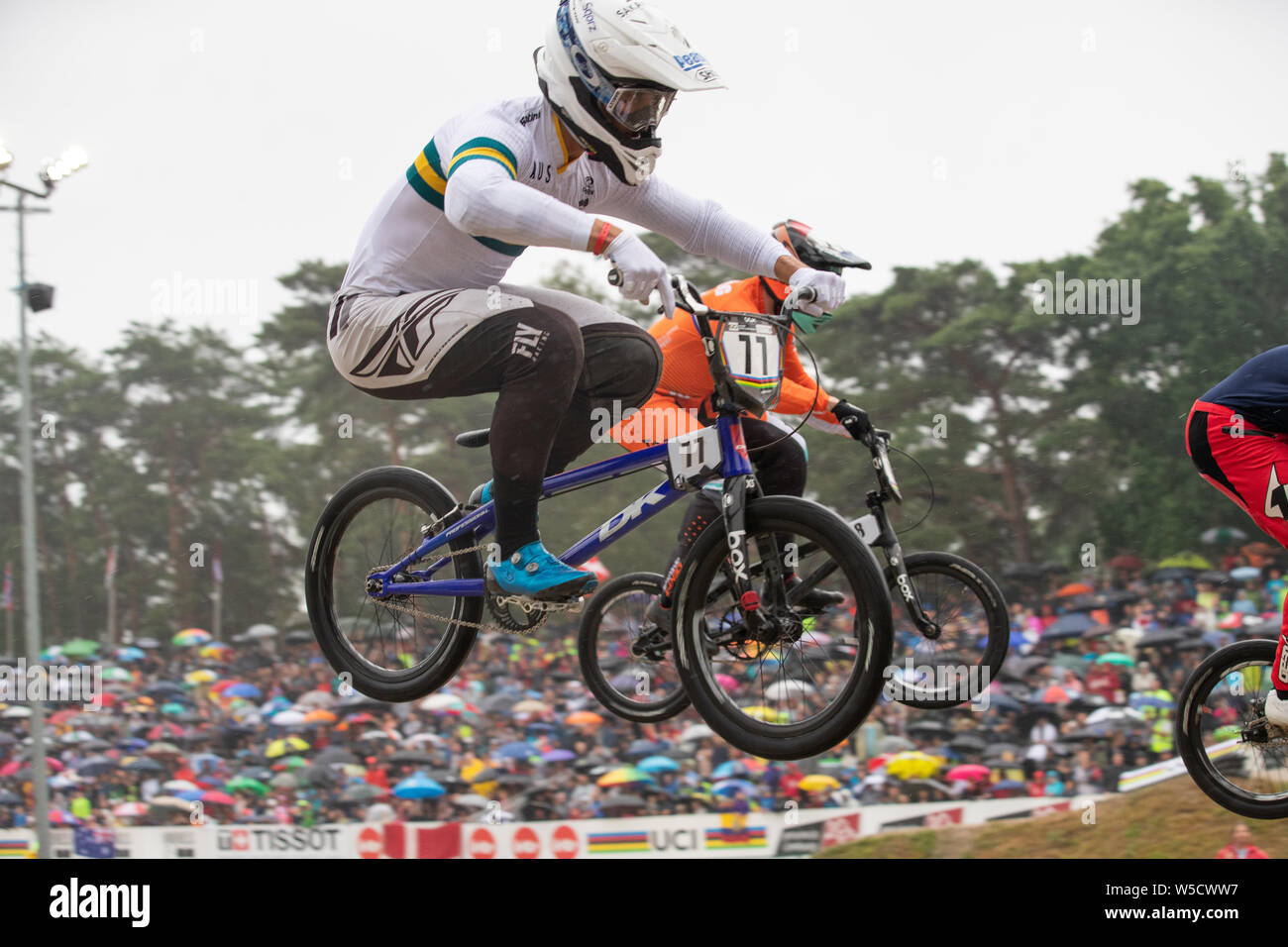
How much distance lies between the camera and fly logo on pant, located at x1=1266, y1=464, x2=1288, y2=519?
4773 millimetres

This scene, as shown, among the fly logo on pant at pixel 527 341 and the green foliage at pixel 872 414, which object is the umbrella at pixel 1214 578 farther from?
the fly logo on pant at pixel 527 341

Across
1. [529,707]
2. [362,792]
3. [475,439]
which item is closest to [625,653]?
[475,439]

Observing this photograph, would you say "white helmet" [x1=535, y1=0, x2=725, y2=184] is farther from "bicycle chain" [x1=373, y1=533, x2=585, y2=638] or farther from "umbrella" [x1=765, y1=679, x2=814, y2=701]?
"umbrella" [x1=765, y1=679, x2=814, y2=701]

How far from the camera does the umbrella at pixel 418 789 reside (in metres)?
11.8

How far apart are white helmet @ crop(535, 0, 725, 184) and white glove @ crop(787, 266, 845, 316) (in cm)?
66

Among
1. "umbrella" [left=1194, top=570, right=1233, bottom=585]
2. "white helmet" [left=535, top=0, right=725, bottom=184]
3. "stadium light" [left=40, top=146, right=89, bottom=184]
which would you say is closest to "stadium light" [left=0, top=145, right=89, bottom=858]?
"stadium light" [left=40, top=146, right=89, bottom=184]

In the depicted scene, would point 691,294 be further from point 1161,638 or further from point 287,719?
point 287,719

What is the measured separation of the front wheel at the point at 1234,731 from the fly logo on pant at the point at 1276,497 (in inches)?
25.0

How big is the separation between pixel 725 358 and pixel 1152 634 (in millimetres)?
9592

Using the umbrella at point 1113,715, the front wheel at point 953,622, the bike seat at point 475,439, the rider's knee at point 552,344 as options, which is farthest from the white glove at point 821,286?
the umbrella at point 1113,715

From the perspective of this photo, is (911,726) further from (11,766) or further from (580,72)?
(11,766)

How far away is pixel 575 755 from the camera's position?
12.2 metres

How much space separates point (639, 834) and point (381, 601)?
24.4 ft
